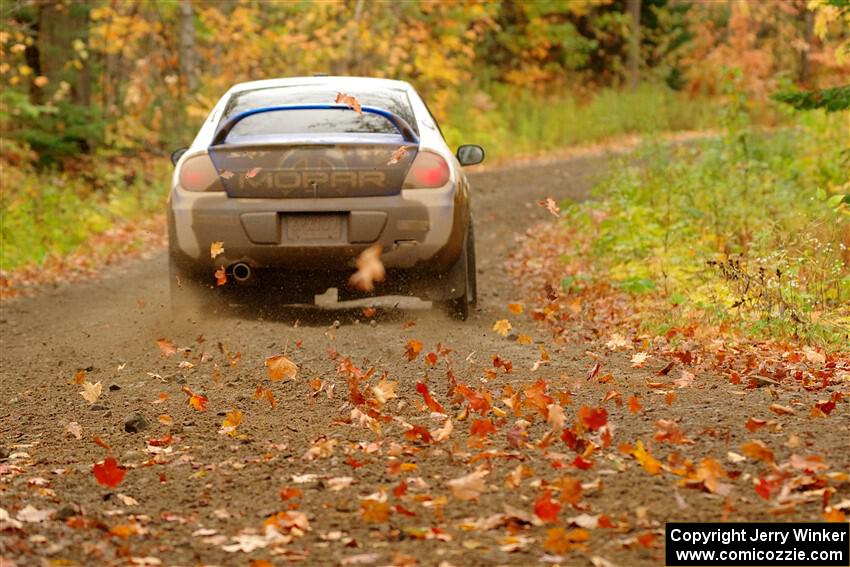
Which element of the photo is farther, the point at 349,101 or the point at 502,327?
the point at 349,101

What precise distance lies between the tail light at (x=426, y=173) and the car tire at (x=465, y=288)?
54cm

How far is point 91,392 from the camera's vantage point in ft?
21.4

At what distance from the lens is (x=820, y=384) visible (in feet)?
19.8

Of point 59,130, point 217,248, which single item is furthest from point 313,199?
point 59,130

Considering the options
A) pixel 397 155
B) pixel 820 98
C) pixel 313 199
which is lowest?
pixel 313 199

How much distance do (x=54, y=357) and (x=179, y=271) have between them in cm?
102

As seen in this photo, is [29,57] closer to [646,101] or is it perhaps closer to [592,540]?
[646,101]

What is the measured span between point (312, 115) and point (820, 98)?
3.81 m

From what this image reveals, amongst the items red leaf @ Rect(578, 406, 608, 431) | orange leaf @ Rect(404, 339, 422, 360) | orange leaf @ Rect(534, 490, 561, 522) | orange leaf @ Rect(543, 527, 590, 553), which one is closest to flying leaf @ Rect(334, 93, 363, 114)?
orange leaf @ Rect(404, 339, 422, 360)

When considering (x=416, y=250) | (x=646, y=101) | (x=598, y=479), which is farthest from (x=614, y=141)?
(x=598, y=479)

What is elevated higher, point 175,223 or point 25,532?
point 175,223

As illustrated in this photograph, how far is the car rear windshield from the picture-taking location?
26.9 ft

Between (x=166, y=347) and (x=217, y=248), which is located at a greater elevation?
(x=217, y=248)

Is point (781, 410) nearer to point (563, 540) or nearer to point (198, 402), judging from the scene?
point (563, 540)
